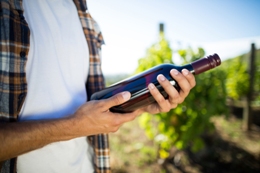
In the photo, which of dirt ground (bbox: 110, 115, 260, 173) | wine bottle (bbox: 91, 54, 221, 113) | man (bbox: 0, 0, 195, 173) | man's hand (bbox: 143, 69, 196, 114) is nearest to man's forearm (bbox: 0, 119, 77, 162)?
man (bbox: 0, 0, 195, 173)

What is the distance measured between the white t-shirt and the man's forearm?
0.53ft

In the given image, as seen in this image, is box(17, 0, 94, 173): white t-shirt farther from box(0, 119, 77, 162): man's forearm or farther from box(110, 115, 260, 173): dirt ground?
box(110, 115, 260, 173): dirt ground

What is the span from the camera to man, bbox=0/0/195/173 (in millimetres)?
860

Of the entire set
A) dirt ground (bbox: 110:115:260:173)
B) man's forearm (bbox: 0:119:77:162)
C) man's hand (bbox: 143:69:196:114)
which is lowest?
dirt ground (bbox: 110:115:260:173)

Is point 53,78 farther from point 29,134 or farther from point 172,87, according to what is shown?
point 172,87

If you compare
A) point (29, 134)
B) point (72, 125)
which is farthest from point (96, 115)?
point (29, 134)

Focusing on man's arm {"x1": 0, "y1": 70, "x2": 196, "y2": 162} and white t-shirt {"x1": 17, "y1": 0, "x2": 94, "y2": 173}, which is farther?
white t-shirt {"x1": 17, "y1": 0, "x2": 94, "y2": 173}

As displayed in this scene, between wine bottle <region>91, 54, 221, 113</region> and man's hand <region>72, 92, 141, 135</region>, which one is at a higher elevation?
wine bottle <region>91, 54, 221, 113</region>

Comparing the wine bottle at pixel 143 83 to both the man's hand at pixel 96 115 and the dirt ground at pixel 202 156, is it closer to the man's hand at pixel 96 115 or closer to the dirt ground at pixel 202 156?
the man's hand at pixel 96 115

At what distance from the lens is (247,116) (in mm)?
5098

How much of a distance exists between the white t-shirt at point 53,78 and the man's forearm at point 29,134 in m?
0.16

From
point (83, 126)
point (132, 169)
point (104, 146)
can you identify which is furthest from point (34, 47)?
point (132, 169)

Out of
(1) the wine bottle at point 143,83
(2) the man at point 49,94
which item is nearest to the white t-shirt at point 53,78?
(2) the man at point 49,94

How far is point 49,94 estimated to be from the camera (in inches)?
40.6
